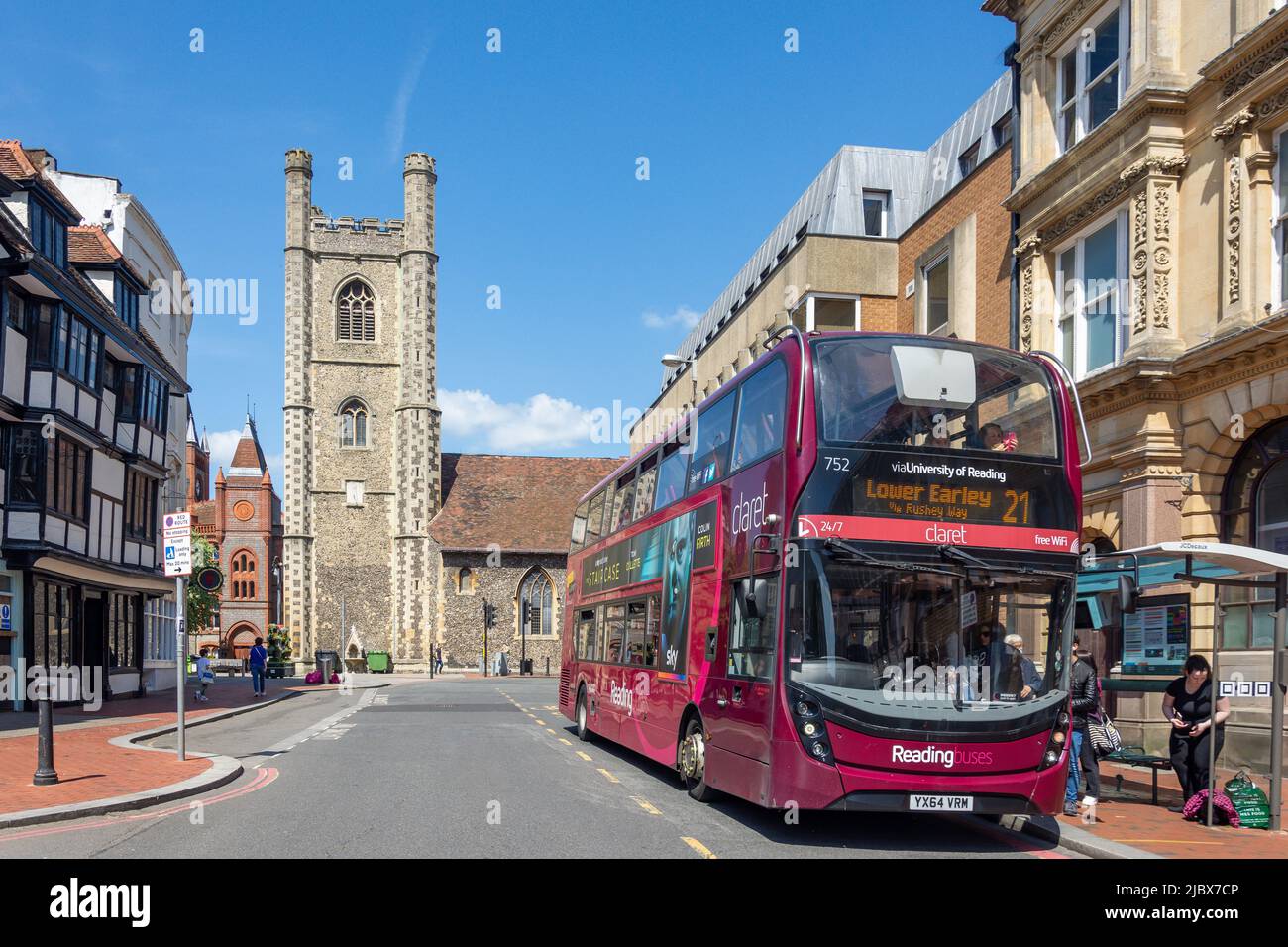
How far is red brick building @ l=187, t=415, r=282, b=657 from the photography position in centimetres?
9856

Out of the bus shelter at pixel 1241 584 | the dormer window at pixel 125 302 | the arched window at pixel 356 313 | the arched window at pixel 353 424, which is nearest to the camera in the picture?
the bus shelter at pixel 1241 584

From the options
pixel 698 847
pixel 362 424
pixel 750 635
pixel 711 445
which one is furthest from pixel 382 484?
pixel 698 847

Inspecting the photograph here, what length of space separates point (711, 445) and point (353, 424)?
2154 inches

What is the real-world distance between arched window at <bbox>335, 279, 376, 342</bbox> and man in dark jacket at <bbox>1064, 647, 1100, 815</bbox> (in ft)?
189

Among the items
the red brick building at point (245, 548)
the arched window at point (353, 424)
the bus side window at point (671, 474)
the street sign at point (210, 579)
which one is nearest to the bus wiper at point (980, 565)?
the bus side window at point (671, 474)

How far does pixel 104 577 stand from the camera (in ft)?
87.9

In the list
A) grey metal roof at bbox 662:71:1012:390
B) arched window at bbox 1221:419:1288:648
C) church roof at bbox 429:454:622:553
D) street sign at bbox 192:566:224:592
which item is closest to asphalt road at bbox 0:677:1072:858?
street sign at bbox 192:566:224:592

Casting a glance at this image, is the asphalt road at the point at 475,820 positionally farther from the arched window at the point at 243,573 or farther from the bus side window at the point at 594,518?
the arched window at the point at 243,573

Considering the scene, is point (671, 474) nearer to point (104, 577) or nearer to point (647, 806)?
point (647, 806)

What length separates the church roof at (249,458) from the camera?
338ft

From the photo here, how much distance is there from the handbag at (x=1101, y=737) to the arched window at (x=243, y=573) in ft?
318

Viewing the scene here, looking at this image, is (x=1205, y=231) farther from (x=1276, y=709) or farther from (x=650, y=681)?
(x=650, y=681)

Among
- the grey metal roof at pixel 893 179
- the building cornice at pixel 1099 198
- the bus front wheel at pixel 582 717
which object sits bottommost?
the bus front wheel at pixel 582 717
